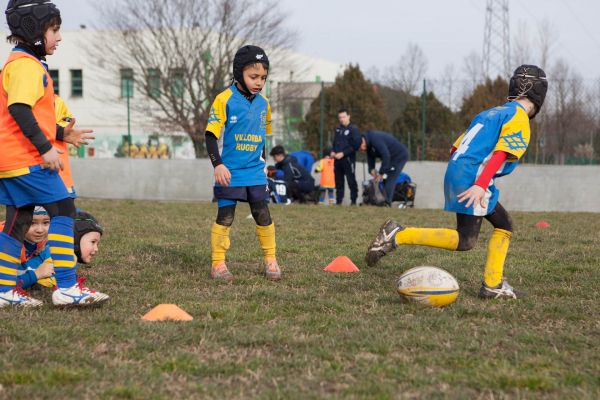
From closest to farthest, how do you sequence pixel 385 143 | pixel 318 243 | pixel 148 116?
pixel 318 243 < pixel 385 143 < pixel 148 116

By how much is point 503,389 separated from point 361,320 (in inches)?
50.6

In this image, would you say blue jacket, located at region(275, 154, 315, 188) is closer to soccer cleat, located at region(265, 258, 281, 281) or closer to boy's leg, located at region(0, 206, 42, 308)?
soccer cleat, located at region(265, 258, 281, 281)

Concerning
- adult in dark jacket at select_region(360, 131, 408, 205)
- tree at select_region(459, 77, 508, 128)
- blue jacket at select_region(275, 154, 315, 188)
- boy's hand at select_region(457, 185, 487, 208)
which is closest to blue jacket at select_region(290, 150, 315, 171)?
blue jacket at select_region(275, 154, 315, 188)

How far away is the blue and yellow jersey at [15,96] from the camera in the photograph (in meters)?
4.24

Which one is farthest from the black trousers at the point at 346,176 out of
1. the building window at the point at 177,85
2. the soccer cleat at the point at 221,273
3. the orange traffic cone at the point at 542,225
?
the building window at the point at 177,85

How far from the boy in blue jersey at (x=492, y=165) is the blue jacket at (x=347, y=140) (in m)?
10.0

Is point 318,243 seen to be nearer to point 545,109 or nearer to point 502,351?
point 502,351

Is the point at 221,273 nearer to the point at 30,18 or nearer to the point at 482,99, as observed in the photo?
the point at 30,18

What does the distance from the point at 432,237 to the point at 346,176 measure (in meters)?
10.5

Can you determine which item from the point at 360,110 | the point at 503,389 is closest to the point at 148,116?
the point at 360,110

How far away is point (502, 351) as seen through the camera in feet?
12.0

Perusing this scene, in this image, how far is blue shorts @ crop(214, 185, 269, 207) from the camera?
587cm

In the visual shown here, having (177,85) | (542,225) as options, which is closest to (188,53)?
(177,85)

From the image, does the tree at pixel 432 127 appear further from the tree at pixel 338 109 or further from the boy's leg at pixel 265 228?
the boy's leg at pixel 265 228
